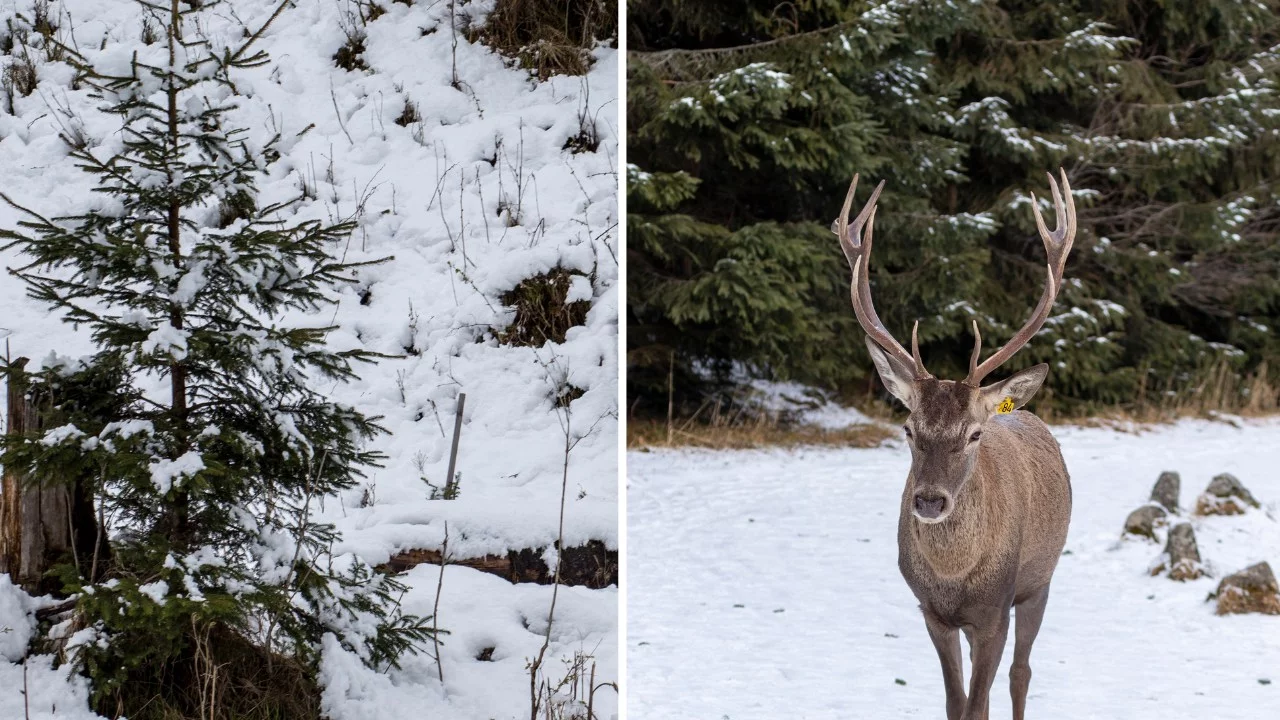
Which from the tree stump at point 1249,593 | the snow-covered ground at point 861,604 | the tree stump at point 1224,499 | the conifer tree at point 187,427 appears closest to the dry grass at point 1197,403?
the snow-covered ground at point 861,604

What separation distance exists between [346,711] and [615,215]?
138cm

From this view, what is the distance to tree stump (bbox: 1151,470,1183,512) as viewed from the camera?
5.52m

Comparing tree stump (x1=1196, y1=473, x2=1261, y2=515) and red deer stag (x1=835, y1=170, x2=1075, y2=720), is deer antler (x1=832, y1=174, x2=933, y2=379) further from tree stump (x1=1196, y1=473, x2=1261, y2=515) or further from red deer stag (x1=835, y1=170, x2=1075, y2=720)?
tree stump (x1=1196, y1=473, x2=1261, y2=515)

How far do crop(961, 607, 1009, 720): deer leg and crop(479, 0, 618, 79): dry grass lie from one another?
73.2 inches

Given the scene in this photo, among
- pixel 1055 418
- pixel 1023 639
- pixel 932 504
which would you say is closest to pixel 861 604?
pixel 1023 639

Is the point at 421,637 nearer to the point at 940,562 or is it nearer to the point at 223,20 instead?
the point at 940,562

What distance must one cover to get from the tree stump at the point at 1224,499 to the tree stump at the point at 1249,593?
45.7 inches

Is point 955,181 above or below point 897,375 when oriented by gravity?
above

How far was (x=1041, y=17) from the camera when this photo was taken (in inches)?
321

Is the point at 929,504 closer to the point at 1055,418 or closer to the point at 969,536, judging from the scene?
the point at 969,536

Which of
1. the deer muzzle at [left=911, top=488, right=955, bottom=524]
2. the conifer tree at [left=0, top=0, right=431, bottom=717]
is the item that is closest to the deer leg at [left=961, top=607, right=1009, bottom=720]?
the deer muzzle at [left=911, top=488, right=955, bottom=524]

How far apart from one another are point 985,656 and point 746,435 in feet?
15.2

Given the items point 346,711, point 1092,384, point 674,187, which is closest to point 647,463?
point 674,187

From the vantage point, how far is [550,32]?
10.9ft
